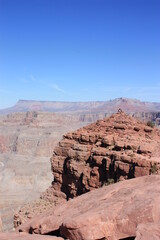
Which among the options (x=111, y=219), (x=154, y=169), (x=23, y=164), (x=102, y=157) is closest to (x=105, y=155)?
(x=102, y=157)

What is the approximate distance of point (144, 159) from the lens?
24.6 metres

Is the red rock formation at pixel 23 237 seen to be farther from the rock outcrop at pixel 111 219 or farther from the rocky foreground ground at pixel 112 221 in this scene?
the rock outcrop at pixel 111 219

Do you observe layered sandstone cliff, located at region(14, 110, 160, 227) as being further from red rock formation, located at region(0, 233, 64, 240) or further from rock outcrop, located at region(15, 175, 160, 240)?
red rock formation, located at region(0, 233, 64, 240)

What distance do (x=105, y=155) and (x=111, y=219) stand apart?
1683 centimetres

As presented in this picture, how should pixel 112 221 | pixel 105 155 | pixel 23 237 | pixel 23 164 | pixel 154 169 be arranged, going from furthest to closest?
pixel 23 164, pixel 105 155, pixel 154 169, pixel 23 237, pixel 112 221

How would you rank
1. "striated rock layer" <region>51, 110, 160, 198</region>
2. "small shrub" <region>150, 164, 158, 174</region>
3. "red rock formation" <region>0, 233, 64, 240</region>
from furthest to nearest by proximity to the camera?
"striated rock layer" <region>51, 110, 160, 198</region> < "small shrub" <region>150, 164, 158, 174</region> < "red rock formation" <region>0, 233, 64, 240</region>

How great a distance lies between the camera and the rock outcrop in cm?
1172

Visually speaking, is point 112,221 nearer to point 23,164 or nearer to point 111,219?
point 111,219

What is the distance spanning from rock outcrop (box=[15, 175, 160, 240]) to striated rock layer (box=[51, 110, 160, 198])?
9825mm

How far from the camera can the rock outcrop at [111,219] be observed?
11.7 metres

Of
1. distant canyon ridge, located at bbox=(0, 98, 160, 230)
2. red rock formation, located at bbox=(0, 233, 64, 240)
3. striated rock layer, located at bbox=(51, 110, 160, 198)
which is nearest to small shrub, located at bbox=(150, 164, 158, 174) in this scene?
striated rock layer, located at bbox=(51, 110, 160, 198)

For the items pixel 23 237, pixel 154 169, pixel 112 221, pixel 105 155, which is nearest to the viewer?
pixel 112 221

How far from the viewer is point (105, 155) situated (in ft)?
94.9

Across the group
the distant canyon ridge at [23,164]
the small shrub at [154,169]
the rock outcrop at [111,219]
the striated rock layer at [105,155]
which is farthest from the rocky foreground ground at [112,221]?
the distant canyon ridge at [23,164]
